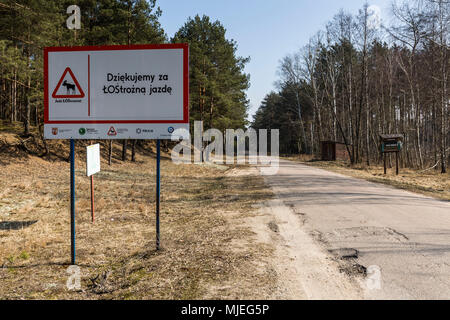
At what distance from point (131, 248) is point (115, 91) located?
2.94 meters

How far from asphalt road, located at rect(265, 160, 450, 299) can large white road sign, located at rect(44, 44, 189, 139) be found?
11.4 ft

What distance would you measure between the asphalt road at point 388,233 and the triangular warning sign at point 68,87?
469 centimetres

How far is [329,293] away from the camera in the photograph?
3.50 metres

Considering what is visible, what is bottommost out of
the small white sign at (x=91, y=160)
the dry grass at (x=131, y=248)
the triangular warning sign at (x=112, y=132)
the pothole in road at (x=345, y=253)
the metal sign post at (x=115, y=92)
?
the dry grass at (x=131, y=248)

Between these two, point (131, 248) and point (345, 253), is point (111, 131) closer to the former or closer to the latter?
point (131, 248)

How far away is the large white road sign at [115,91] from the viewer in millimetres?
4742

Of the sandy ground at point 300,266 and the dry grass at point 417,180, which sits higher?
the dry grass at point 417,180

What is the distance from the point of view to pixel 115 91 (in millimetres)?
4828

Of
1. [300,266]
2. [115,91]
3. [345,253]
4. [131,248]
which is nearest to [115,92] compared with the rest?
[115,91]

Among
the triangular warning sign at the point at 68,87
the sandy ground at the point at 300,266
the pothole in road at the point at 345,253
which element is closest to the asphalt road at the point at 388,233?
the pothole in road at the point at 345,253

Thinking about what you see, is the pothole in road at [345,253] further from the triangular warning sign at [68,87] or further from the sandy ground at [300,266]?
the triangular warning sign at [68,87]

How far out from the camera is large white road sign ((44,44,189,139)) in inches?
187
